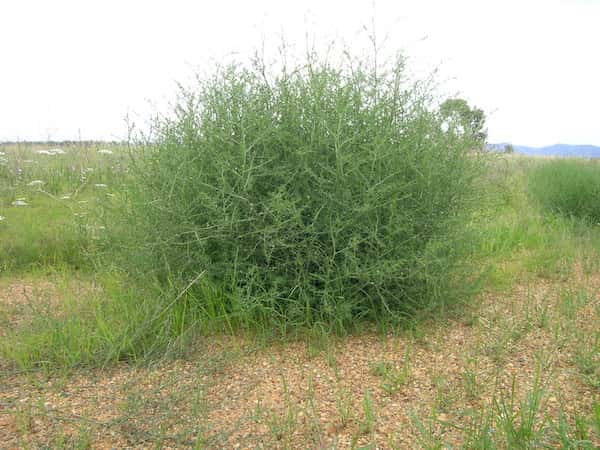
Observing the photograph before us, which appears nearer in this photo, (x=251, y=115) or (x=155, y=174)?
(x=251, y=115)

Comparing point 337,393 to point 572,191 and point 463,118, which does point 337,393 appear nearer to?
point 463,118

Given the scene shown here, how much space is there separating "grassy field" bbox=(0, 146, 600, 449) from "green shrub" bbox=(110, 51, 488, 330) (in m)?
0.21

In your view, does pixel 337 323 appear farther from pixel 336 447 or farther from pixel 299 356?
pixel 336 447

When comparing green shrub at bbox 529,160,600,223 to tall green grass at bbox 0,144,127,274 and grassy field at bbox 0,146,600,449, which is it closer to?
grassy field at bbox 0,146,600,449

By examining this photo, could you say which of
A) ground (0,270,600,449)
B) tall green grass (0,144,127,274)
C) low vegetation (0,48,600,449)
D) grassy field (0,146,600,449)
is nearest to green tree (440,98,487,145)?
low vegetation (0,48,600,449)

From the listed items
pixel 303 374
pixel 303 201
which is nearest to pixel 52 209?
pixel 303 201

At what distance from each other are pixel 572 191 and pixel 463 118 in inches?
163

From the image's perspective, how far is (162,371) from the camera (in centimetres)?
281

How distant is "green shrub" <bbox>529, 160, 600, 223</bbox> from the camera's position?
6.96m

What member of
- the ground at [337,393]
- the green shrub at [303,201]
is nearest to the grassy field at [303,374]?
the ground at [337,393]

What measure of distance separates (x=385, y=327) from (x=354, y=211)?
77cm

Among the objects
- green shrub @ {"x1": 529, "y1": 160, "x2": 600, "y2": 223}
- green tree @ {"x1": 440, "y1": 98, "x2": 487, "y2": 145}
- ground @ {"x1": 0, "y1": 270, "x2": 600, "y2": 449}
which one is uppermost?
green tree @ {"x1": 440, "y1": 98, "x2": 487, "y2": 145}

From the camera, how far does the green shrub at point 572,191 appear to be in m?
6.96

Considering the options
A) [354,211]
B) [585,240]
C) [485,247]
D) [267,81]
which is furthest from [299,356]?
[585,240]
